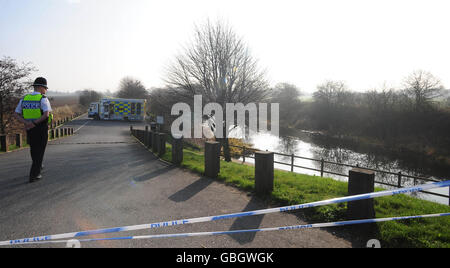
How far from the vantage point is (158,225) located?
3.01 meters

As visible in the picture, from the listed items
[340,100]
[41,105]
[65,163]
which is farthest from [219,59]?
[340,100]

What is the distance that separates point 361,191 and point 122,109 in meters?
40.4

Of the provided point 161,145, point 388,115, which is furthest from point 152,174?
point 388,115

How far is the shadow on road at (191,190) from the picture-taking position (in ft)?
15.0

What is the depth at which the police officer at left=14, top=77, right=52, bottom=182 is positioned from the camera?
4734 mm

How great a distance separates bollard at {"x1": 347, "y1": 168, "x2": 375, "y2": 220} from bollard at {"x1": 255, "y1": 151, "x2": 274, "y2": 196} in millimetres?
1537

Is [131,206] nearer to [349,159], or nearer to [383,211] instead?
[383,211]

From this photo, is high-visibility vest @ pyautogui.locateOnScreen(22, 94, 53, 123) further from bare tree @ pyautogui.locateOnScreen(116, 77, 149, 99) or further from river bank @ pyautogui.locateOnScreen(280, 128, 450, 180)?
bare tree @ pyautogui.locateOnScreen(116, 77, 149, 99)

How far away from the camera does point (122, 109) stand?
39.3 m

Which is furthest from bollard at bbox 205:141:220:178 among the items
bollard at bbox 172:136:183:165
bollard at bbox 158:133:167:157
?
bollard at bbox 158:133:167:157

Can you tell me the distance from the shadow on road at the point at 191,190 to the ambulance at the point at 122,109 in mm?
36117

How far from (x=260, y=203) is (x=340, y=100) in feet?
150
